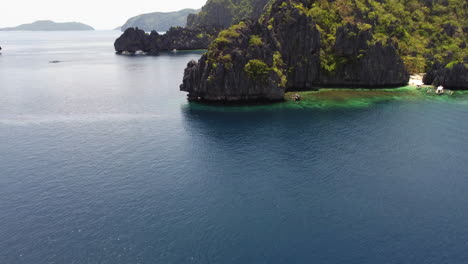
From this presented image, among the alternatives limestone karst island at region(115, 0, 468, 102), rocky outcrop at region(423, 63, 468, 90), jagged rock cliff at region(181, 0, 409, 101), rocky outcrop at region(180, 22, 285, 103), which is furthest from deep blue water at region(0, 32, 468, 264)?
rocky outcrop at region(423, 63, 468, 90)

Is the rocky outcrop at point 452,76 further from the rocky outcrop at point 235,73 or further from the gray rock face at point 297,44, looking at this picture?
the rocky outcrop at point 235,73

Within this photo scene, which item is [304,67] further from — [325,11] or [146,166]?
[146,166]

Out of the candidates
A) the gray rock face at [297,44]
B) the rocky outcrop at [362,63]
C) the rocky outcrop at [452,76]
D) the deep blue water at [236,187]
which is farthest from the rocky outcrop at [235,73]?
the rocky outcrop at [452,76]

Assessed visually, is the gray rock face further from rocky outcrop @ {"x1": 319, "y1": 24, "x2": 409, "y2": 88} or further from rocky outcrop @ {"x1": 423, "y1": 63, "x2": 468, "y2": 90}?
rocky outcrop @ {"x1": 423, "y1": 63, "x2": 468, "y2": 90}

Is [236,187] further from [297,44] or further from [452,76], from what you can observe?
[452,76]

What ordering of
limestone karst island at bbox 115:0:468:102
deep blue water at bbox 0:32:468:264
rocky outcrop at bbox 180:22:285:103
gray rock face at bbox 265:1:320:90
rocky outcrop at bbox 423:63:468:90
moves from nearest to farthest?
1. deep blue water at bbox 0:32:468:264
2. rocky outcrop at bbox 180:22:285:103
3. limestone karst island at bbox 115:0:468:102
4. rocky outcrop at bbox 423:63:468:90
5. gray rock face at bbox 265:1:320:90

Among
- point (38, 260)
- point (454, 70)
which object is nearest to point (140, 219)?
point (38, 260)

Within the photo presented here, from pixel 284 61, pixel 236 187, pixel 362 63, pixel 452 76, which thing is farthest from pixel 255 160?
pixel 452 76
